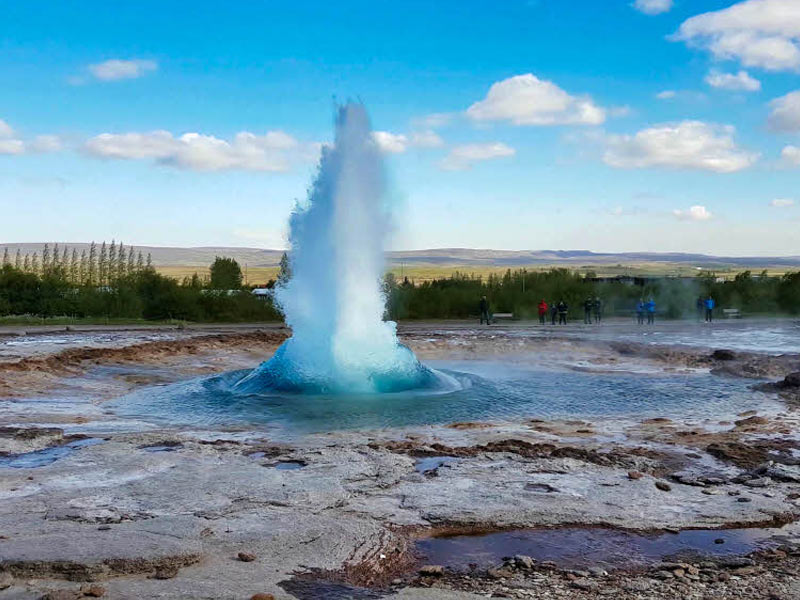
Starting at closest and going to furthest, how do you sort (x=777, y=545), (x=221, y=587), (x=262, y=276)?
(x=221, y=587)
(x=777, y=545)
(x=262, y=276)

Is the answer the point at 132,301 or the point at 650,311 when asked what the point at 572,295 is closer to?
the point at 650,311

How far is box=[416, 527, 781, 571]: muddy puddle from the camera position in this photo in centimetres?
634

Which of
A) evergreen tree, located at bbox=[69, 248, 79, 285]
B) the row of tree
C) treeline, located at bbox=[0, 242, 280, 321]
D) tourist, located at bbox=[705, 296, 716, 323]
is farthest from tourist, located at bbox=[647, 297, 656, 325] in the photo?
evergreen tree, located at bbox=[69, 248, 79, 285]

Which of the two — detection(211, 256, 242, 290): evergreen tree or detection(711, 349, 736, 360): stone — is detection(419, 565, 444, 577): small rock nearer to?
detection(711, 349, 736, 360): stone

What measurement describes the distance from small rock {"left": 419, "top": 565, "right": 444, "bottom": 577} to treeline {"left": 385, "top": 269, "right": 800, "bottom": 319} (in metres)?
33.8

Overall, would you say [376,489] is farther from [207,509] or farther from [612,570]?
[612,570]

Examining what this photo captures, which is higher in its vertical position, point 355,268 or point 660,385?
point 355,268

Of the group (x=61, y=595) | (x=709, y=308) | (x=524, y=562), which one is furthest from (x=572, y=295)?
(x=61, y=595)

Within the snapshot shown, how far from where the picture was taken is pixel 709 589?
18.5 feet

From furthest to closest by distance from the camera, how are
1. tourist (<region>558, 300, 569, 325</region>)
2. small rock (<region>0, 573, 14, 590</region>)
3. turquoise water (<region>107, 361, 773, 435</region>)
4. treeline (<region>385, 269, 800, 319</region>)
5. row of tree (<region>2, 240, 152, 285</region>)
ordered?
row of tree (<region>2, 240, 152, 285</region>) → treeline (<region>385, 269, 800, 319</region>) → tourist (<region>558, 300, 569, 325</region>) → turquoise water (<region>107, 361, 773, 435</region>) → small rock (<region>0, 573, 14, 590</region>)

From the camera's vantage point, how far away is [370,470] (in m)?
9.05

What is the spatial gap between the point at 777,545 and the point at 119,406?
1069 centimetres

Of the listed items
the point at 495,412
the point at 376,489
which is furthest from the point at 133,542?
the point at 495,412

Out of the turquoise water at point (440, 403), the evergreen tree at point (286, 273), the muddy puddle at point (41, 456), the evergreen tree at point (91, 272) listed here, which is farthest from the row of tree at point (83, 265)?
the muddy puddle at point (41, 456)
